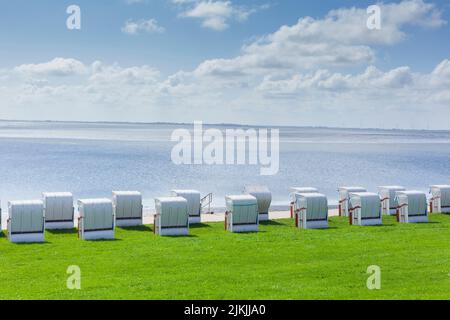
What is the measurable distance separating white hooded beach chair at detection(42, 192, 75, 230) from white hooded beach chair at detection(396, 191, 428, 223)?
2001 cm

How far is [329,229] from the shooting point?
34.6 metres

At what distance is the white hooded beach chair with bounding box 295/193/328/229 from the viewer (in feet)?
115

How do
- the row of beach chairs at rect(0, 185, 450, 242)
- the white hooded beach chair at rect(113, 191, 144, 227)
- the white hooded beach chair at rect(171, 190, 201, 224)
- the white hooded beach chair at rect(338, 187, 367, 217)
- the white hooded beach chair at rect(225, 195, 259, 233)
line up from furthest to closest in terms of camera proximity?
the white hooded beach chair at rect(338, 187, 367, 217) < the white hooded beach chair at rect(171, 190, 201, 224) < the white hooded beach chair at rect(113, 191, 144, 227) < the white hooded beach chair at rect(225, 195, 259, 233) < the row of beach chairs at rect(0, 185, 450, 242)

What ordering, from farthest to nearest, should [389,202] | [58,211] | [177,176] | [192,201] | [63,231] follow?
1. [177,176]
2. [389,202]
3. [192,201]
4. [58,211]
5. [63,231]

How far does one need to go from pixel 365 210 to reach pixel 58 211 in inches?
697

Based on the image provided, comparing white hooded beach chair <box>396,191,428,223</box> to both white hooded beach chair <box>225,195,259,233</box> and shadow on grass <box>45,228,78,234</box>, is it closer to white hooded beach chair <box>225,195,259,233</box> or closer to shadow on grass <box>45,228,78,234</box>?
white hooded beach chair <box>225,195,259,233</box>

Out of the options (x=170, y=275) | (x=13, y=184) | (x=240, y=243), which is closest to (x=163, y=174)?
(x=13, y=184)

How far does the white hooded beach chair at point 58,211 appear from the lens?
109 ft

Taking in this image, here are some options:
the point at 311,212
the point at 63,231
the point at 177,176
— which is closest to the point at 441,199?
the point at 311,212

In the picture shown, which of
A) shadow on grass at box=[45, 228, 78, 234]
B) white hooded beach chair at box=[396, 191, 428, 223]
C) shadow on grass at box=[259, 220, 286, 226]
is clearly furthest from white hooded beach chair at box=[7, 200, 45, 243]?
white hooded beach chair at box=[396, 191, 428, 223]

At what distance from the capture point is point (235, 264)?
80.0ft

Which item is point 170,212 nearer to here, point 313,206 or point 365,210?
point 313,206

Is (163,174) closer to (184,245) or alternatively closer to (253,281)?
(184,245)
